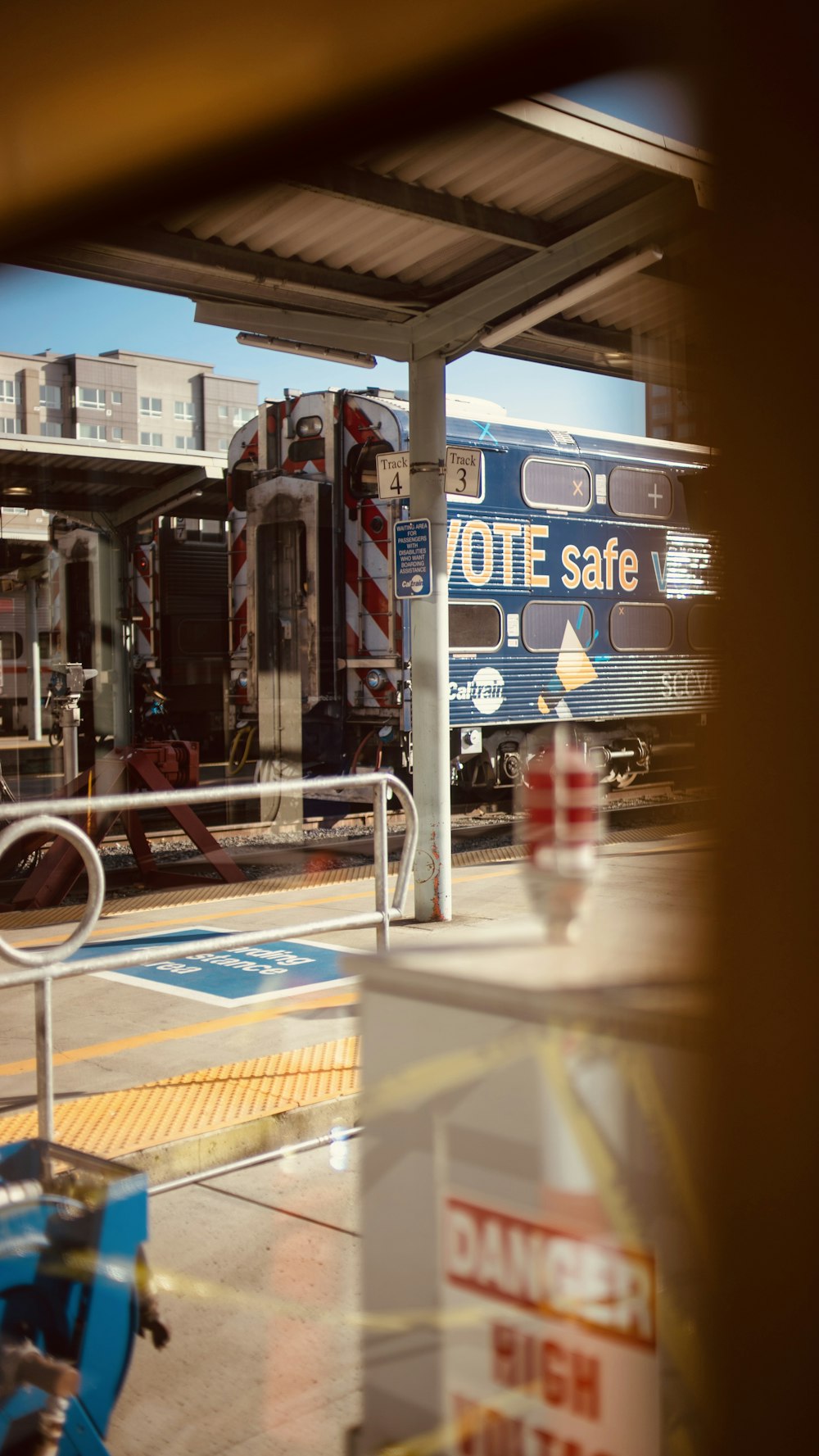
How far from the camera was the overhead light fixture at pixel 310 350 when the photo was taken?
6.51 m

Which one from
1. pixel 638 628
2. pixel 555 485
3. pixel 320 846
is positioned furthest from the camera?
pixel 638 628

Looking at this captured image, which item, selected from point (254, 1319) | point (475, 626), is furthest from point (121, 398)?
point (254, 1319)

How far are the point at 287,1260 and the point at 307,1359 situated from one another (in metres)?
0.45

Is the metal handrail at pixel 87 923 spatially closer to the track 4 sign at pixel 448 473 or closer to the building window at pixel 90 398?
the track 4 sign at pixel 448 473

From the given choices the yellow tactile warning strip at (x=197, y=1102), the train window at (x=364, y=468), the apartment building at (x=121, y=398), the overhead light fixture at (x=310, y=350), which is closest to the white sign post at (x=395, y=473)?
the overhead light fixture at (x=310, y=350)

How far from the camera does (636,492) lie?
12.7m

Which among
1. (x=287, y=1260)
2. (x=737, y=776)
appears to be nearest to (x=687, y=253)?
(x=737, y=776)

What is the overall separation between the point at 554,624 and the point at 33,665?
1162 centimetres

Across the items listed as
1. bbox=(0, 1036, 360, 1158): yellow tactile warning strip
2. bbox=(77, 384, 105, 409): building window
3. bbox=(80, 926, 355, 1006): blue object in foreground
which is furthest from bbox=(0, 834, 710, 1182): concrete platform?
bbox=(77, 384, 105, 409): building window

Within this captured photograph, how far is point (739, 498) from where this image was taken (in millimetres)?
1507

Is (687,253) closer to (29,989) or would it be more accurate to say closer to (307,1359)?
(307,1359)

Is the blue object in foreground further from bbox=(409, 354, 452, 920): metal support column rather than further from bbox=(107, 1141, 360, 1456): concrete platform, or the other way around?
bbox=(107, 1141, 360, 1456): concrete platform

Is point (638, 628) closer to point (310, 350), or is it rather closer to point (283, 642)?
point (283, 642)

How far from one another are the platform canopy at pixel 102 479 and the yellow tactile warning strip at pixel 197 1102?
8072 millimetres
